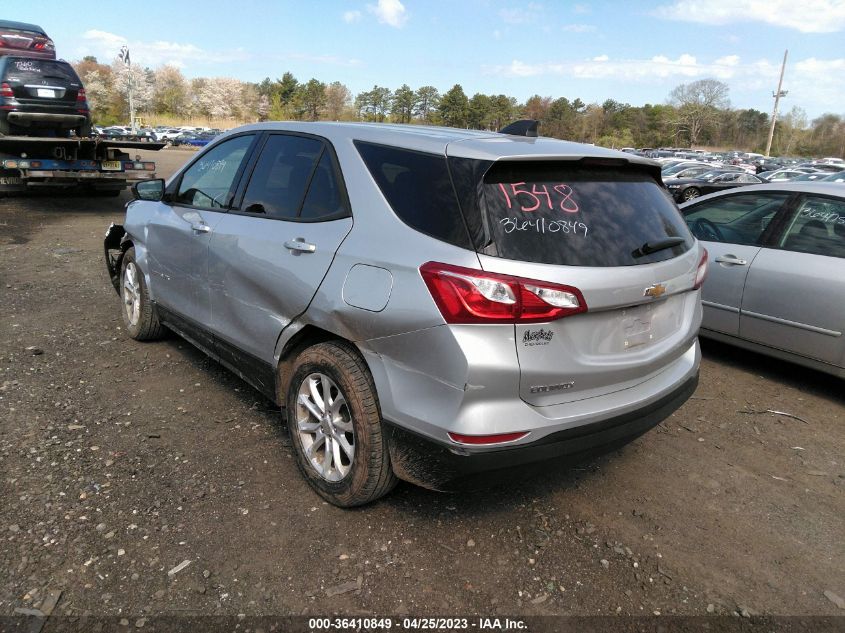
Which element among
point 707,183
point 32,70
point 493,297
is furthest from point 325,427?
point 707,183

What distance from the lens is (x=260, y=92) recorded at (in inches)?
4919

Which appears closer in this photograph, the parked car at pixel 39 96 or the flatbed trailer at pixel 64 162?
the flatbed trailer at pixel 64 162

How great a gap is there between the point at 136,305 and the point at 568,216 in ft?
12.3

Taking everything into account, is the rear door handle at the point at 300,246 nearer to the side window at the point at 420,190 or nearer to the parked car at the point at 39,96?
the side window at the point at 420,190

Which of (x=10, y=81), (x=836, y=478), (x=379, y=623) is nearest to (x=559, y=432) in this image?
(x=379, y=623)

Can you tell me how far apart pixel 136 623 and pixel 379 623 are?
85 cm

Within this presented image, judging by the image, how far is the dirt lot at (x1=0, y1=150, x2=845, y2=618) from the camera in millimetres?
2379

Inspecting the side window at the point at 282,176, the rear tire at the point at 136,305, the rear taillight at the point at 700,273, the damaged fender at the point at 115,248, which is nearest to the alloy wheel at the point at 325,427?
the side window at the point at 282,176

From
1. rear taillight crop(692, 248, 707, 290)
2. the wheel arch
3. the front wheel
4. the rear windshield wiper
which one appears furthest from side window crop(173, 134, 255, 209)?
rear taillight crop(692, 248, 707, 290)

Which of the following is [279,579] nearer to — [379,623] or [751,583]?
[379,623]

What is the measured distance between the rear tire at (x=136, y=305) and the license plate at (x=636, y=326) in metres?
3.47

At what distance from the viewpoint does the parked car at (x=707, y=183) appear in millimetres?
17031

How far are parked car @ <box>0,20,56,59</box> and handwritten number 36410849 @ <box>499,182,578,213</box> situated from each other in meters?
14.0

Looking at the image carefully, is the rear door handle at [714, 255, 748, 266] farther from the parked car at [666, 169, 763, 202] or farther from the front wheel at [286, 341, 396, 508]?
the parked car at [666, 169, 763, 202]
